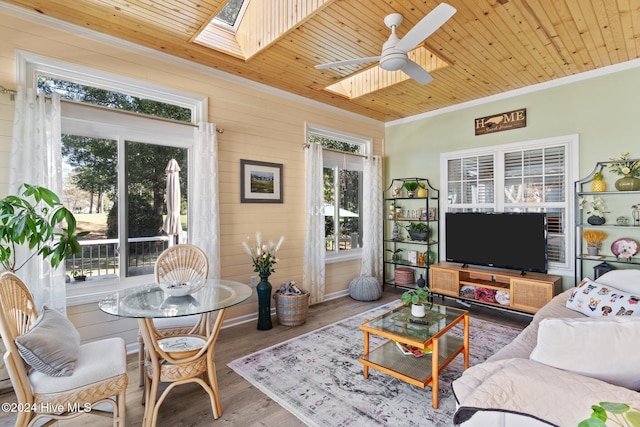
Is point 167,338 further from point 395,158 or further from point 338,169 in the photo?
point 395,158

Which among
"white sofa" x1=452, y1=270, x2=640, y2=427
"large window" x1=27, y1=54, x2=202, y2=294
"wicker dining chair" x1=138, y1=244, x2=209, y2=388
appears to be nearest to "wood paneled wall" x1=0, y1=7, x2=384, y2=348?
"large window" x1=27, y1=54, x2=202, y2=294

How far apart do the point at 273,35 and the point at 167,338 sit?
2787 millimetres

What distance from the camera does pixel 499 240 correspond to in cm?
418

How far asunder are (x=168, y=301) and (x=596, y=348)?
2390 millimetres

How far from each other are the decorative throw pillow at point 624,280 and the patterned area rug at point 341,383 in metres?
1.06

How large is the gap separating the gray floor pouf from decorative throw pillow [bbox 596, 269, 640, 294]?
2.65m

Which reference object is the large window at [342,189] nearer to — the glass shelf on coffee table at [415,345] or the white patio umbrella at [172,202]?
the white patio umbrella at [172,202]

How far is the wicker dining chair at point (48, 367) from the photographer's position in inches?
63.7

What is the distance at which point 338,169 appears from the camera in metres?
5.15

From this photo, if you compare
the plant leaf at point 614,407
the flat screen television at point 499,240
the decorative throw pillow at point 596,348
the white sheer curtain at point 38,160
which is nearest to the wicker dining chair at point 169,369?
the white sheer curtain at point 38,160

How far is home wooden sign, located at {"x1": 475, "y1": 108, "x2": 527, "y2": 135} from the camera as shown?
14.0ft

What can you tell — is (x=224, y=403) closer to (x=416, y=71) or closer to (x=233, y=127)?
(x=233, y=127)

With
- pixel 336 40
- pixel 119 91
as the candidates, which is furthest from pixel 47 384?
pixel 336 40

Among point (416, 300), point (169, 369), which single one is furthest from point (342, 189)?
point (169, 369)
